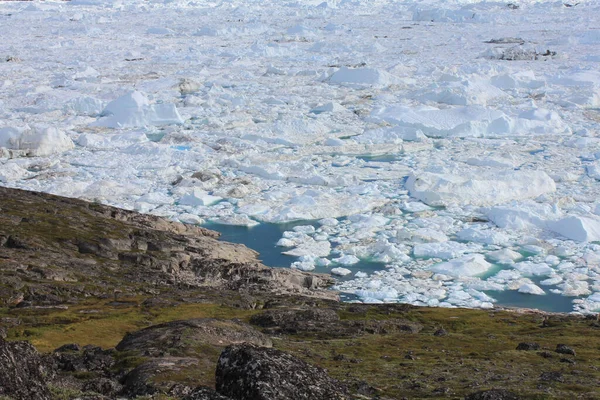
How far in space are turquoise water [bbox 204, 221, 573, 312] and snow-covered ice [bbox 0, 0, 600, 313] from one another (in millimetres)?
178

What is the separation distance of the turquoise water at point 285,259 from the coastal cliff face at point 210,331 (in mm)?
758

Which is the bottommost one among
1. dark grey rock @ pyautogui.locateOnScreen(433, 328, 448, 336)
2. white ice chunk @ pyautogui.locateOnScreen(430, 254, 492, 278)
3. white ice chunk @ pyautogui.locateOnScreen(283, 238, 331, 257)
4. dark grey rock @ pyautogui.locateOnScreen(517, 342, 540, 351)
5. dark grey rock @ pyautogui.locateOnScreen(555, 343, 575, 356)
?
white ice chunk @ pyautogui.locateOnScreen(283, 238, 331, 257)

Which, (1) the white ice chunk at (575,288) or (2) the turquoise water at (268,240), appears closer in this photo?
(1) the white ice chunk at (575,288)

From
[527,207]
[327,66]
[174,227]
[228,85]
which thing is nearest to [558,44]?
[327,66]

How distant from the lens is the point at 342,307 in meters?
25.8

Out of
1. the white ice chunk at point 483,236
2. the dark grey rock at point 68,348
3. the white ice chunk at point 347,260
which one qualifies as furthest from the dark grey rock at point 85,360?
the white ice chunk at point 483,236

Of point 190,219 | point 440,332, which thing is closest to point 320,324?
point 440,332

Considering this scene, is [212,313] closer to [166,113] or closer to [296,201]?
[296,201]

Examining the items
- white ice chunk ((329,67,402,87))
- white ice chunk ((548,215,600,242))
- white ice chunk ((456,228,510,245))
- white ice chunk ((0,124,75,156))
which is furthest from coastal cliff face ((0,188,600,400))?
white ice chunk ((329,67,402,87))

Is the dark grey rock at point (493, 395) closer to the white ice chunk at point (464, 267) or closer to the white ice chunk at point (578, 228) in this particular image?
the white ice chunk at point (464, 267)

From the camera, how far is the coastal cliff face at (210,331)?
36.0ft

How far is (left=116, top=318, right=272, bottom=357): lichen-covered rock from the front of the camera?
1758 cm

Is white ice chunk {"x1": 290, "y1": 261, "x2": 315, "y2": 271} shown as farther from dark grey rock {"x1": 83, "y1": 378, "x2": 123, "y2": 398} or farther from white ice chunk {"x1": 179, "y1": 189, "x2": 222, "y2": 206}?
dark grey rock {"x1": 83, "y1": 378, "x2": 123, "y2": 398}

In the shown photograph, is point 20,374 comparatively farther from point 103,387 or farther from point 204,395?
point 103,387
